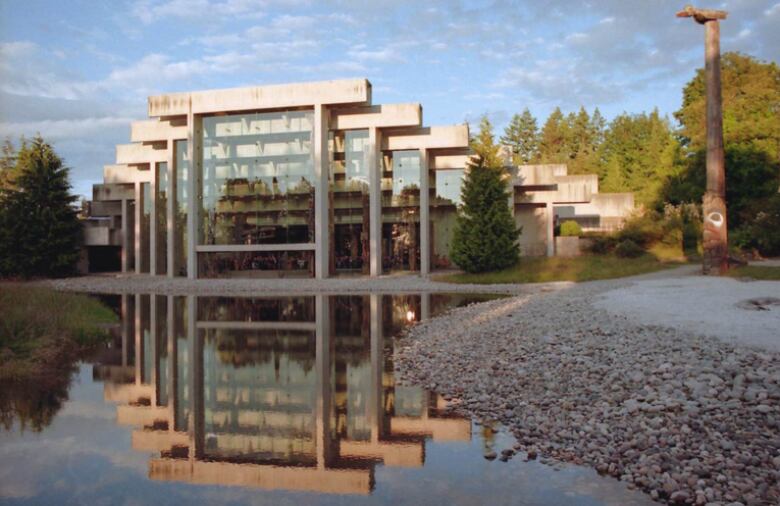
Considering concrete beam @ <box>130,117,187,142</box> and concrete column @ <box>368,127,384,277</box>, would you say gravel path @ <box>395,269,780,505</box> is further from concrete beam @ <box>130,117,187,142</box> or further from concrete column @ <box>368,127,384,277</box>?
concrete beam @ <box>130,117,187,142</box>

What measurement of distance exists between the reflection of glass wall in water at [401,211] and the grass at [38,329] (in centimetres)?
2269

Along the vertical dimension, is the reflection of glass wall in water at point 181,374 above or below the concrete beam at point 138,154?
below

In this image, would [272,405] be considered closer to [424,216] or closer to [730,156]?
[424,216]

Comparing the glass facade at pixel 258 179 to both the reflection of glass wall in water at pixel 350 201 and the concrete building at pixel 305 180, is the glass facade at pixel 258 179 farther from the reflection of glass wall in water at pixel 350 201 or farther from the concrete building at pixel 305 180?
the reflection of glass wall in water at pixel 350 201

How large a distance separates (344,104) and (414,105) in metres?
3.95

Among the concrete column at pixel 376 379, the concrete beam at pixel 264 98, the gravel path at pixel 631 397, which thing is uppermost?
the concrete beam at pixel 264 98

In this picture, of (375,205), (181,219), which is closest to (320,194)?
(375,205)

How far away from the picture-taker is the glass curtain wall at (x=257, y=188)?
116ft

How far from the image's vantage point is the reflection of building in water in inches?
227

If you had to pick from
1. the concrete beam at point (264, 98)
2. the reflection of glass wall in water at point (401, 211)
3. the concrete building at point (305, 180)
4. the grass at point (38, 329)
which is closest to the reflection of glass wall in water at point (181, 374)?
the grass at point (38, 329)

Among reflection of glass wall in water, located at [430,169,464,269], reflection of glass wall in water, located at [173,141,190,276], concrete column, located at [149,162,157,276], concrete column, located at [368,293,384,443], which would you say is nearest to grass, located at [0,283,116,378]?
concrete column, located at [368,293,384,443]

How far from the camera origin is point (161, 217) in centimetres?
4106

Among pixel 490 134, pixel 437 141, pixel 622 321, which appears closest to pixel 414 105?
pixel 437 141

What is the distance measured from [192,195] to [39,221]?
11.2 meters
